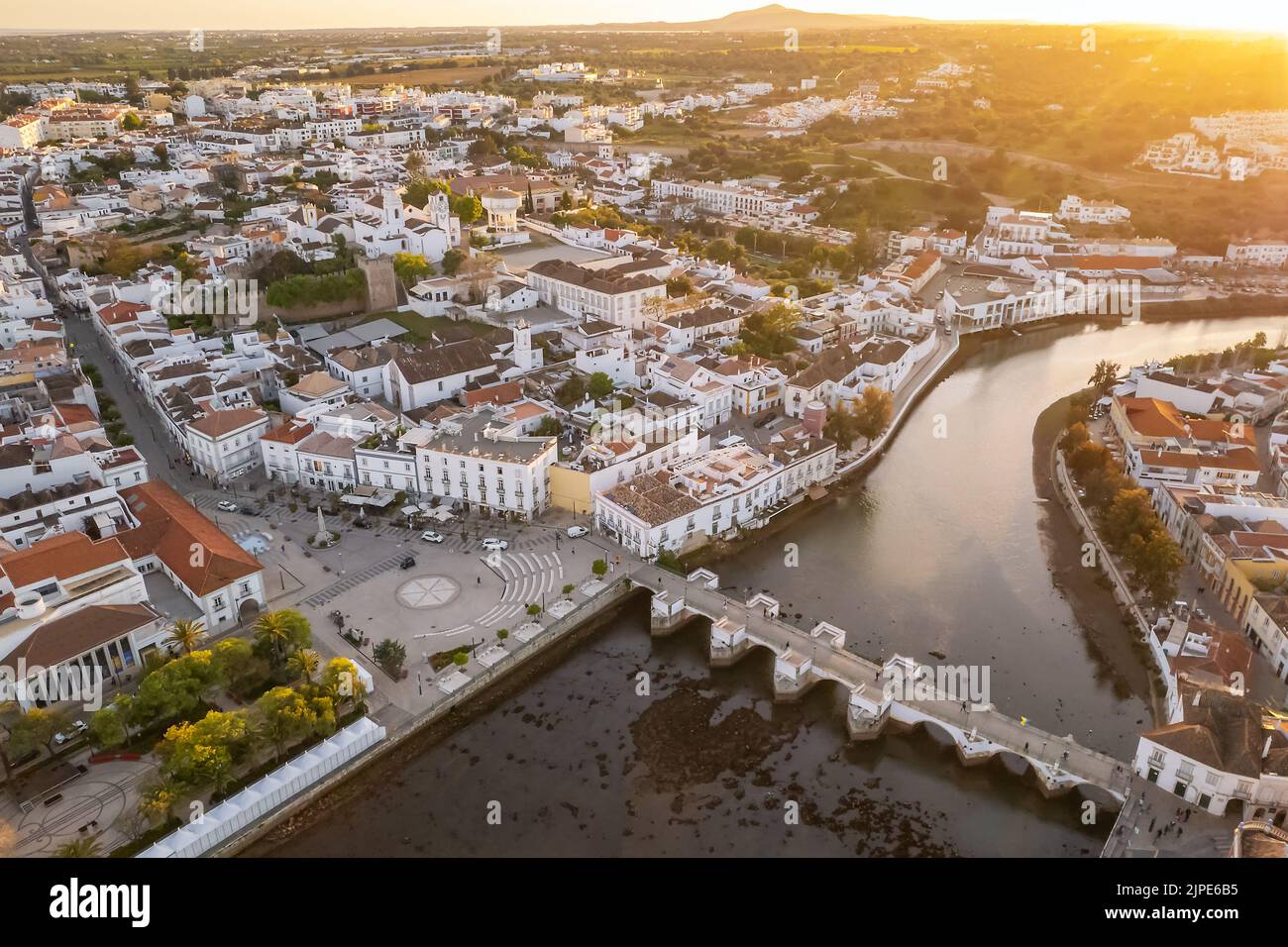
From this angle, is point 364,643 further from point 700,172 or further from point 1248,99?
point 1248,99

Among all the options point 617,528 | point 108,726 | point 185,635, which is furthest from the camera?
point 617,528

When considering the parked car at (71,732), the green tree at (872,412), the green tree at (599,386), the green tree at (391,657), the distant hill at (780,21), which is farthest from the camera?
the distant hill at (780,21)

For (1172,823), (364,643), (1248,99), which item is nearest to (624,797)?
(364,643)

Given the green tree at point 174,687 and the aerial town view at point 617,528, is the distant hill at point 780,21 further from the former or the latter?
the green tree at point 174,687

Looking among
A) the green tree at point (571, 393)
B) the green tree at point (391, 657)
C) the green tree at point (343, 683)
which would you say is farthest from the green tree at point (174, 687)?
the green tree at point (571, 393)

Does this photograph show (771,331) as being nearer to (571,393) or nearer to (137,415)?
(571,393)

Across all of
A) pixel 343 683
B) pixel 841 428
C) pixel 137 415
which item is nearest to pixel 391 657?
pixel 343 683
